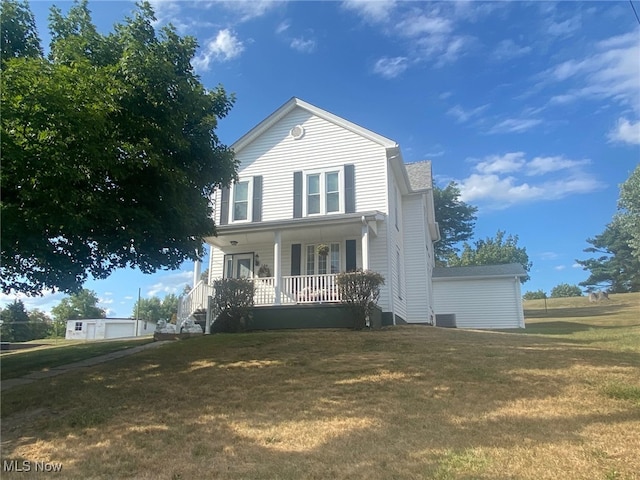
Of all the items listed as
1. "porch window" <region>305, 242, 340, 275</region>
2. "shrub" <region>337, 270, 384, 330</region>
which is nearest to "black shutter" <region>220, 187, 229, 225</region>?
"porch window" <region>305, 242, 340, 275</region>

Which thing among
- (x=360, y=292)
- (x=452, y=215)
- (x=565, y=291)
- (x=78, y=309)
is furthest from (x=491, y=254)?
(x=78, y=309)

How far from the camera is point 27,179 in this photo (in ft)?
24.4

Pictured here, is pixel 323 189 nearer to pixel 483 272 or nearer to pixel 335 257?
pixel 335 257

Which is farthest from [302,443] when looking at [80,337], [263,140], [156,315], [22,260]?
[156,315]

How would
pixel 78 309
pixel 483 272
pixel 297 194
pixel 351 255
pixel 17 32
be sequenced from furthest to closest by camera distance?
1. pixel 78 309
2. pixel 483 272
3. pixel 297 194
4. pixel 351 255
5. pixel 17 32

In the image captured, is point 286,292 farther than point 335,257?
No

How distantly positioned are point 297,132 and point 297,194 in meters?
2.57

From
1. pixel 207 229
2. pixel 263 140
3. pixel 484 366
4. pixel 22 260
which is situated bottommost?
pixel 484 366

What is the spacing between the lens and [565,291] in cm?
6228

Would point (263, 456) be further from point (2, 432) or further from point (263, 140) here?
point (263, 140)

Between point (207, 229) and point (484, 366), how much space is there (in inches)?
275

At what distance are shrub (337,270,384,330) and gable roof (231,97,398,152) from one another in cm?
559

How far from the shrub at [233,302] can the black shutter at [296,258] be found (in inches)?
91.9

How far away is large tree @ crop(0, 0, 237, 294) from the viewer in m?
7.13
